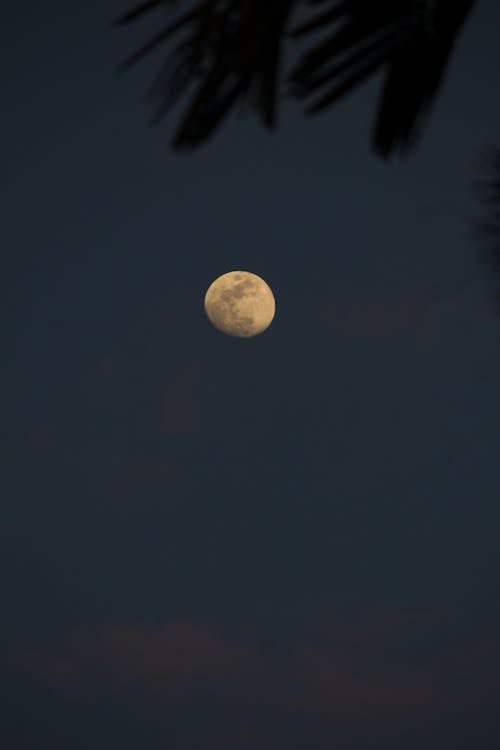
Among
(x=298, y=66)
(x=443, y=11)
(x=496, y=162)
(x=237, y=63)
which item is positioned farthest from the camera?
(x=496, y=162)

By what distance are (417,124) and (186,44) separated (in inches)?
18.5

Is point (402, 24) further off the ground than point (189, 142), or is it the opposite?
point (402, 24)

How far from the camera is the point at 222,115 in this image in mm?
1482

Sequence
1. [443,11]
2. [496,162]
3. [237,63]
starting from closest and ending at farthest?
[237,63]
[443,11]
[496,162]

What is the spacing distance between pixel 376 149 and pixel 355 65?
0.16m

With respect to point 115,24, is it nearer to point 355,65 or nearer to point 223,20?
point 223,20

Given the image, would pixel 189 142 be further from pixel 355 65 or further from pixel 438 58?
pixel 438 58

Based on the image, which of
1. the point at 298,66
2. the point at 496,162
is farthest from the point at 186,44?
the point at 496,162

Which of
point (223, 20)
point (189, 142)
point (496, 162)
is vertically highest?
point (496, 162)

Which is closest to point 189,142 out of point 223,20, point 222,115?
point 222,115

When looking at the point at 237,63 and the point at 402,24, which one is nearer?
the point at 237,63

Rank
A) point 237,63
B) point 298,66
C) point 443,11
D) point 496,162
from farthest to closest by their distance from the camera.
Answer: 1. point 496,162
2. point 443,11
3. point 298,66
4. point 237,63

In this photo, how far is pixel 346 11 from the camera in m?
1.59

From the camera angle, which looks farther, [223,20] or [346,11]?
[346,11]
